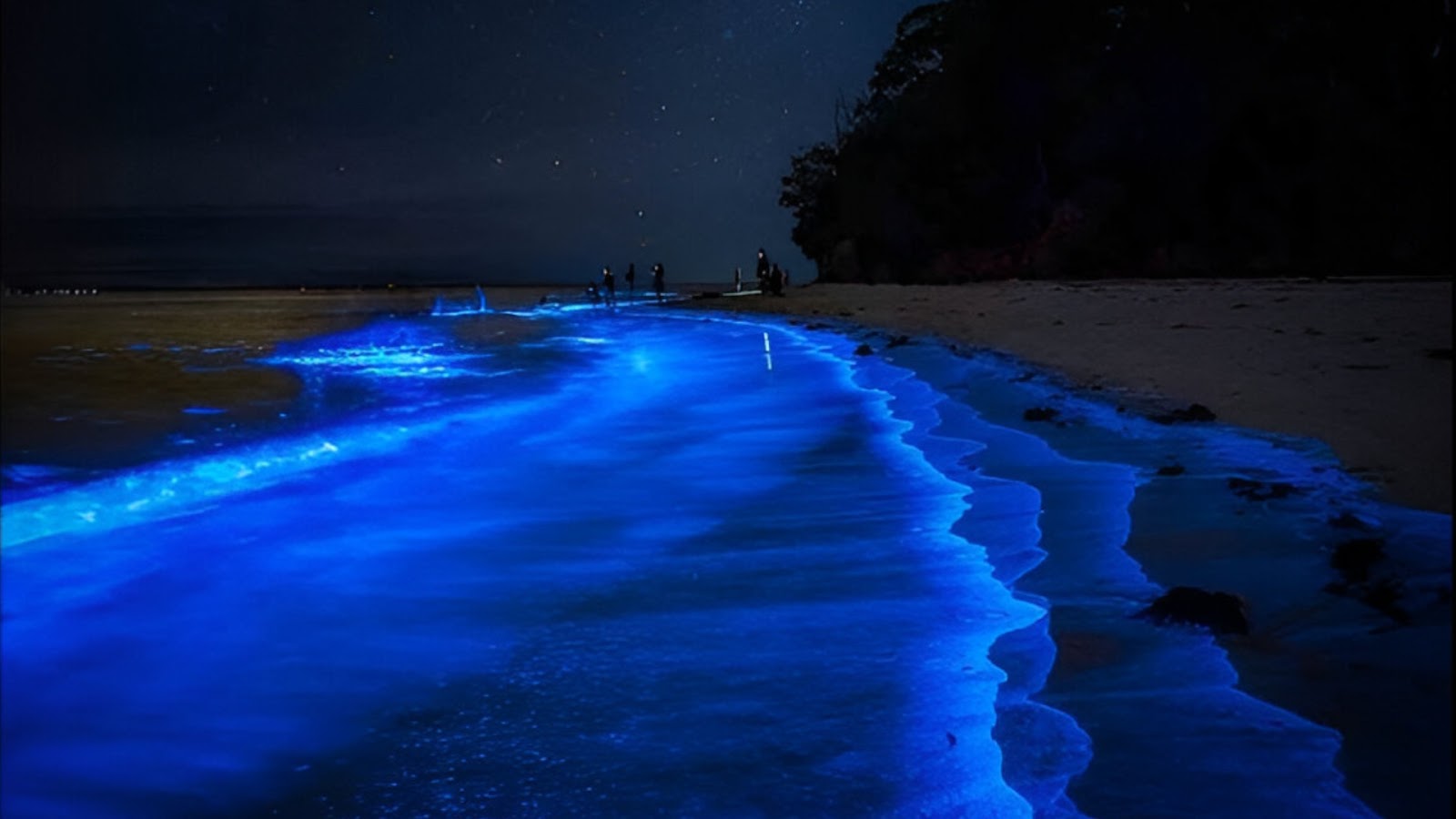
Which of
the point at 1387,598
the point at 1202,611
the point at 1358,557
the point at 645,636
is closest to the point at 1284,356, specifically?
the point at 1358,557

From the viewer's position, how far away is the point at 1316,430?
477 centimetres

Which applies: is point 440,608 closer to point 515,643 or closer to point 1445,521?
point 515,643

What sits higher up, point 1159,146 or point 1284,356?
point 1159,146

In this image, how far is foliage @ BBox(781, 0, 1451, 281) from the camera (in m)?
22.2

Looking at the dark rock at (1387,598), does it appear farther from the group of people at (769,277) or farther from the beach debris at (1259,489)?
the group of people at (769,277)

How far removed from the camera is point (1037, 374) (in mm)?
8406

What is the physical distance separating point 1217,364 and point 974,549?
192 inches

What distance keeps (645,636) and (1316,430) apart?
11.7 ft

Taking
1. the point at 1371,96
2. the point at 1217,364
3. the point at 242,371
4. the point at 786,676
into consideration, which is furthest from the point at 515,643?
the point at 1371,96

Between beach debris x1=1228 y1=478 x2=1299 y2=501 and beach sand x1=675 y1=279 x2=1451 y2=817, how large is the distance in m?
0.30

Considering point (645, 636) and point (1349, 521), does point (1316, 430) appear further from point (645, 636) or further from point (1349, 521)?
point (645, 636)

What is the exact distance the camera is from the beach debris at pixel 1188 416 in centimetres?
544

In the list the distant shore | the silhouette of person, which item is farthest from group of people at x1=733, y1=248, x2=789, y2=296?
the distant shore

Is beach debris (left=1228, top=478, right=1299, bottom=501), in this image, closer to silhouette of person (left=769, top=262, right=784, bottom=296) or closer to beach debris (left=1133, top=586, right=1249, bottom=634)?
beach debris (left=1133, top=586, right=1249, bottom=634)
